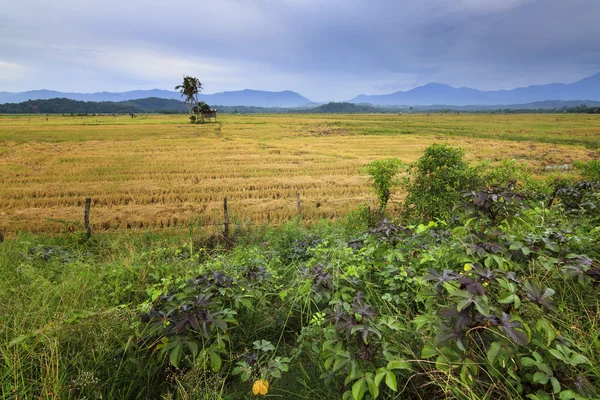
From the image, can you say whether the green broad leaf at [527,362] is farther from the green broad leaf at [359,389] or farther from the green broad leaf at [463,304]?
the green broad leaf at [359,389]

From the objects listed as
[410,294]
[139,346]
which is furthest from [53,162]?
[410,294]

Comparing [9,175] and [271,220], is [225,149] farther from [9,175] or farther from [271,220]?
[271,220]

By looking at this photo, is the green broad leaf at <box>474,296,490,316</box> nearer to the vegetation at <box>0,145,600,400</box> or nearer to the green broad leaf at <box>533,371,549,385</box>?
the vegetation at <box>0,145,600,400</box>

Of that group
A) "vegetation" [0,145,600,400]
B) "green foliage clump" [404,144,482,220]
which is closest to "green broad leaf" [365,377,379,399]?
"vegetation" [0,145,600,400]

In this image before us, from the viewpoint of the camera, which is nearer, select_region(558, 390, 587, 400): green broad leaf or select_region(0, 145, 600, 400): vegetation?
select_region(558, 390, 587, 400): green broad leaf

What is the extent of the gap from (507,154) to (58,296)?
3151cm

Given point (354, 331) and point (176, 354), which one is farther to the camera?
point (176, 354)

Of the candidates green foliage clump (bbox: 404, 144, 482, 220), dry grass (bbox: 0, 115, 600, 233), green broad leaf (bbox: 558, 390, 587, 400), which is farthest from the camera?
dry grass (bbox: 0, 115, 600, 233)

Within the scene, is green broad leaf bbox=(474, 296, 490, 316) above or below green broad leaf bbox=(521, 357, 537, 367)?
above

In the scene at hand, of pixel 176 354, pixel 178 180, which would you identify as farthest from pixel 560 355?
pixel 178 180

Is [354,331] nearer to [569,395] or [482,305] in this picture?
[482,305]

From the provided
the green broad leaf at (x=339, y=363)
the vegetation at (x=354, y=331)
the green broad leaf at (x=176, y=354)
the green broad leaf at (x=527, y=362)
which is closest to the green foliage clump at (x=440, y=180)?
the vegetation at (x=354, y=331)

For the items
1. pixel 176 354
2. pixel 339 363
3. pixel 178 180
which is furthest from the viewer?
pixel 178 180

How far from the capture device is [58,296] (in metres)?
3.30
